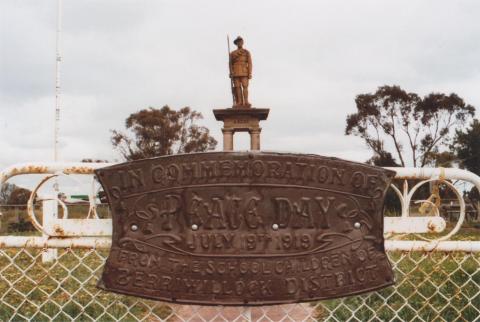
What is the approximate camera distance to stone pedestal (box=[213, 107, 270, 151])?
13445mm

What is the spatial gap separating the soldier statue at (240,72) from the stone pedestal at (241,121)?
1.80ft

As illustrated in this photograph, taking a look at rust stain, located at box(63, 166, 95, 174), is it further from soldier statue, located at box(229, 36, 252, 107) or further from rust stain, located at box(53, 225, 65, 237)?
soldier statue, located at box(229, 36, 252, 107)

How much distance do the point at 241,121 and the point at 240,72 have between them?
1528 millimetres

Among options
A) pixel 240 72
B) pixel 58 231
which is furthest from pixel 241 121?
pixel 58 231

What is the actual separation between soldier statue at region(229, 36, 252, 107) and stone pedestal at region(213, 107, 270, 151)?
548mm

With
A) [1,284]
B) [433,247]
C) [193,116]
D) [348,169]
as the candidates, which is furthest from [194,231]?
[193,116]

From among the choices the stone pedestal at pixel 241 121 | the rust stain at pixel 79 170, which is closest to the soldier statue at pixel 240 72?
the stone pedestal at pixel 241 121

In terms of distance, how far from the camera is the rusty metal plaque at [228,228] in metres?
1.71

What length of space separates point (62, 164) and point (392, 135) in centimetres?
2503

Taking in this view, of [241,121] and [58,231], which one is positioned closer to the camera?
[58,231]

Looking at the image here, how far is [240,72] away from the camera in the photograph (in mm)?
14055

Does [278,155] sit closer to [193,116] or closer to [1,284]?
[1,284]

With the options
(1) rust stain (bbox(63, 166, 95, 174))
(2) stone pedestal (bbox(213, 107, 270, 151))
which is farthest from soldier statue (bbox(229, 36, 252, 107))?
(1) rust stain (bbox(63, 166, 95, 174))

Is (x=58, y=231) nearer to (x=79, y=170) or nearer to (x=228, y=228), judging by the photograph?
(x=79, y=170)
